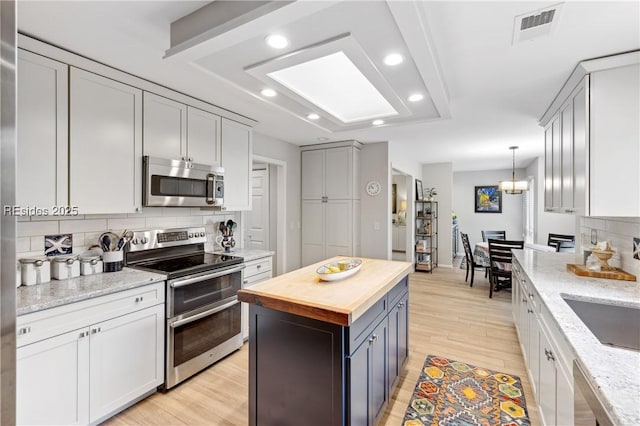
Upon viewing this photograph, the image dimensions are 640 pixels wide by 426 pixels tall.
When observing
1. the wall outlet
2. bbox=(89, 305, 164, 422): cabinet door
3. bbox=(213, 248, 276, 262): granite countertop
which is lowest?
bbox=(89, 305, 164, 422): cabinet door

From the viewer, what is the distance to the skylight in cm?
192

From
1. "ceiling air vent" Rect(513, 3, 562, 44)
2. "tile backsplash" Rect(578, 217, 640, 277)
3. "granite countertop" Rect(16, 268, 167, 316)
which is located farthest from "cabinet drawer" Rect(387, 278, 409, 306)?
"ceiling air vent" Rect(513, 3, 562, 44)

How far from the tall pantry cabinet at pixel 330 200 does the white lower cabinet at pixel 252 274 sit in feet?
5.39

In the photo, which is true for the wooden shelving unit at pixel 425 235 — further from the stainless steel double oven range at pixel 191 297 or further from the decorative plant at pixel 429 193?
the stainless steel double oven range at pixel 191 297

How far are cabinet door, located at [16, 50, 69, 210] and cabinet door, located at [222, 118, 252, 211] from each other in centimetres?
143

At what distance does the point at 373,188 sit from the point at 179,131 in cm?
303

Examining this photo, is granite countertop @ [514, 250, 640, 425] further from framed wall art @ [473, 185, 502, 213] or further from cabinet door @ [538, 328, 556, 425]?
framed wall art @ [473, 185, 502, 213]

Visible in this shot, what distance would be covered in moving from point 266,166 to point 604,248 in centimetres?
419

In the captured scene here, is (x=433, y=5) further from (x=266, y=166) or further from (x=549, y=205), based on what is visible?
(x=266, y=166)

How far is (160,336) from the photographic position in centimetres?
231

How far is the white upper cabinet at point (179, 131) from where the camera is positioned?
257cm

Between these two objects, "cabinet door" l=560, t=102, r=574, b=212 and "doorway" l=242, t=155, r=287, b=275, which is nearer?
"cabinet door" l=560, t=102, r=574, b=212

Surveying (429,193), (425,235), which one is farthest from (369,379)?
(429,193)

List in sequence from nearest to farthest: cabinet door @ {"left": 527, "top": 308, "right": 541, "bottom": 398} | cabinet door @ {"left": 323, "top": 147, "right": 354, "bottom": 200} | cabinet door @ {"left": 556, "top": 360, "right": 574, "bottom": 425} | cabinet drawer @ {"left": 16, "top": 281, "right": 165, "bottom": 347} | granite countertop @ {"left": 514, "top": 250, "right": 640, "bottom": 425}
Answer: granite countertop @ {"left": 514, "top": 250, "right": 640, "bottom": 425}, cabinet door @ {"left": 556, "top": 360, "right": 574, "bottom": 425}, cabinet drawer @ {"left": 16, "top": 281, "right": 165, "bottom": 347}, cabinet door @ {"left": 527, "top": 308, "right": 541, "bottom": 398}, cabinet door @ {"left": 323, "top": 147, "right": 354, "bottom": 200}
